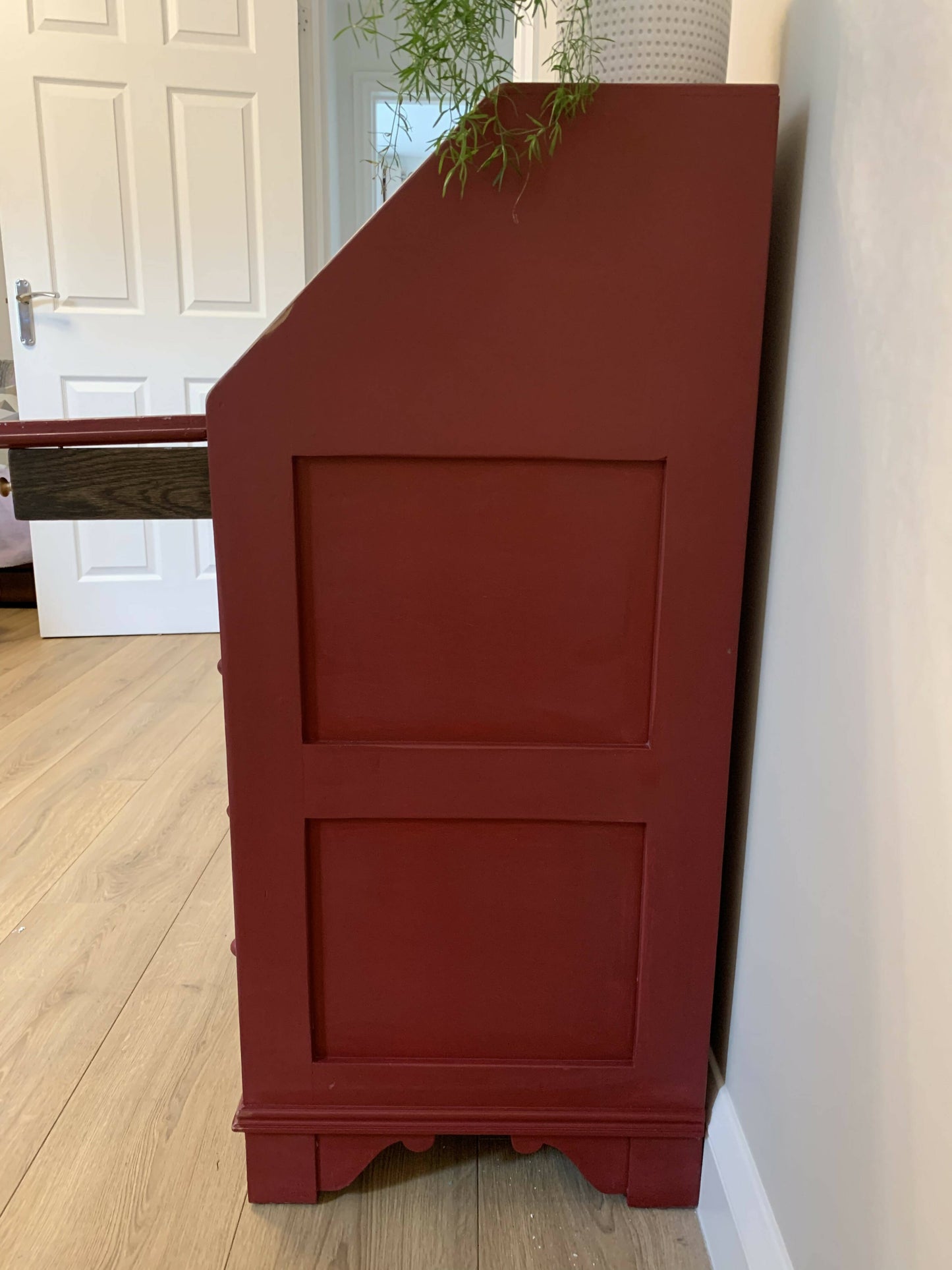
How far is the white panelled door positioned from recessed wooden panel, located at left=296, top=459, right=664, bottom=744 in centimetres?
220

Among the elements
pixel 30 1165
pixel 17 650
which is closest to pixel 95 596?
pixel 17 650

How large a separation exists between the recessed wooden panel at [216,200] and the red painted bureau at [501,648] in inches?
85.5

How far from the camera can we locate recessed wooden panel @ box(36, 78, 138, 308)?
255 cm

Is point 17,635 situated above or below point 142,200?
below

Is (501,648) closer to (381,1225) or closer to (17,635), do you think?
(381,1225)

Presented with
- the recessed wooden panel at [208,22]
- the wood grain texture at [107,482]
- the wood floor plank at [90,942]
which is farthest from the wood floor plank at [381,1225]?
the recessed wooden panel at [208,22]

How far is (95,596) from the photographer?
115 inches

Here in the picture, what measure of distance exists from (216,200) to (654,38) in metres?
2.33

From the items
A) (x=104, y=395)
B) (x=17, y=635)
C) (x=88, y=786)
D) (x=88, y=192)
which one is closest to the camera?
(x=88, y=786)

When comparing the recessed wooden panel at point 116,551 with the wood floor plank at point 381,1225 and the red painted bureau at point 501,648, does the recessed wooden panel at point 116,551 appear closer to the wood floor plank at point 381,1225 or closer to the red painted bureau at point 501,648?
the red painted bureau at point 501,648

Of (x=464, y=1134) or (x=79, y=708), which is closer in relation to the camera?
(x=464, y=1134)

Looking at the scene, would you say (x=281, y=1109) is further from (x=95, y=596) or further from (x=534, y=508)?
(x=95, y=596)

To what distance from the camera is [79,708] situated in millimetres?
2305

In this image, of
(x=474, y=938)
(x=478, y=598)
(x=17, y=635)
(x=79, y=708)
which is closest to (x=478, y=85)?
(x=478, y=598)
